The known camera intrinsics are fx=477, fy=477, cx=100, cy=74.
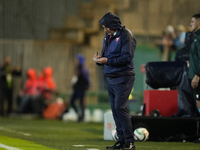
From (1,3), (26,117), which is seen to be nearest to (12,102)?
(26,117)

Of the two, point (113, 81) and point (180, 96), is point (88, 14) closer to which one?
point (180, 96)

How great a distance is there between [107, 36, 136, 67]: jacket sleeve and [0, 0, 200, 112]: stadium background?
9560 mm

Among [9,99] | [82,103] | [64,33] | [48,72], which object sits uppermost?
[64,33]

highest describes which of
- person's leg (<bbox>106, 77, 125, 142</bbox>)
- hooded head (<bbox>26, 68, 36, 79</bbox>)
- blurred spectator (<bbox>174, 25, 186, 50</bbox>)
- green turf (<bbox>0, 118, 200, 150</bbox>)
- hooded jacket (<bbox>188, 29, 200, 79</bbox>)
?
blurred spectator (<bbox>174, 25, 186, 50</bbox>)

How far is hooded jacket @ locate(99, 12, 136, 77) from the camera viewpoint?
6340 millimetres

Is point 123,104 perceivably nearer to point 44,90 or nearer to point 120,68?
point 120,68

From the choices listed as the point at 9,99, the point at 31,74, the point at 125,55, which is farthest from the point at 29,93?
the point at 125,55

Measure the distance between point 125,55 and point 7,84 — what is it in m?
13.2

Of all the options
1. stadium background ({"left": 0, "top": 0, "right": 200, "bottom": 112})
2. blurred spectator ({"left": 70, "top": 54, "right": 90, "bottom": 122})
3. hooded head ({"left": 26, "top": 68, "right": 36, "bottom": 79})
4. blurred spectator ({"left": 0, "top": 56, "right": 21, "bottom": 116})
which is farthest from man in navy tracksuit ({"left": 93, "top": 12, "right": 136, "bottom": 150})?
blurred spectator ({"left": 0, "top": 56, "right": 21, "bottom": 116})

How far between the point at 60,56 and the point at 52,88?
4.76ft

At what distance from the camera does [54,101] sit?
60.5 ft

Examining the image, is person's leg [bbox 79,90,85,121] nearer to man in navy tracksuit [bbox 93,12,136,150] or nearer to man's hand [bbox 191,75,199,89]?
Result: man's hand [bbox 191,75,199,89]

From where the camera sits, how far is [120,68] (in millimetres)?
6434

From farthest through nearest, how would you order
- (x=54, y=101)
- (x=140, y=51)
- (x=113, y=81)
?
(x=54, y=101), (x=140, y=51), (x=113, y=81)
